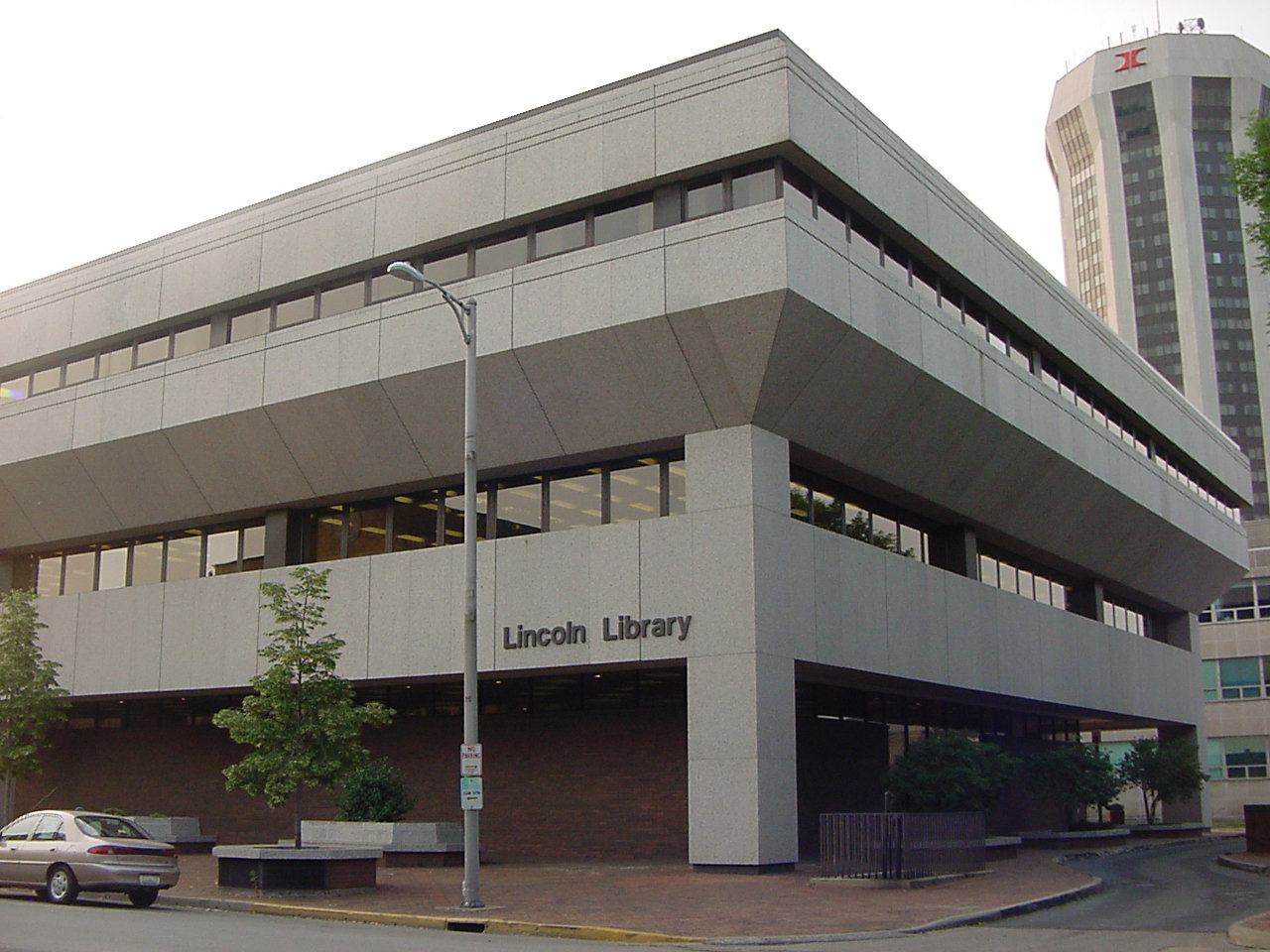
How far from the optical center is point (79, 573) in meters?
42.9

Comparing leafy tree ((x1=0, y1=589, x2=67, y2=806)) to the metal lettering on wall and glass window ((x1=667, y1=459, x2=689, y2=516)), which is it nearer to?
the metal lettering on wall

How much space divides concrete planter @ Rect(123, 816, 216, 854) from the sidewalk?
6274 mm

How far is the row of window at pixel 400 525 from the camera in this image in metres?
31.6

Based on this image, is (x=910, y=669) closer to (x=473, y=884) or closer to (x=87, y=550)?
(x=473, y=884)

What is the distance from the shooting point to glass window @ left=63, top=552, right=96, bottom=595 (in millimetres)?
42562

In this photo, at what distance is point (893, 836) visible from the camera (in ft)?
79.9

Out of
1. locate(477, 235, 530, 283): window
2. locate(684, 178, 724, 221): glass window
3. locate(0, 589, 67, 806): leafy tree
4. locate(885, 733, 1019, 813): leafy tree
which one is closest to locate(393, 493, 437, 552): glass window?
Answer: locate(477, 235, 530, 283): window

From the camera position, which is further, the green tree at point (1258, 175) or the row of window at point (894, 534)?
the row of window at point (894, 534)

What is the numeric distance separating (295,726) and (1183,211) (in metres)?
147

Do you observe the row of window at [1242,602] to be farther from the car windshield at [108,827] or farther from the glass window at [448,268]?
the car windshield at [108,827]

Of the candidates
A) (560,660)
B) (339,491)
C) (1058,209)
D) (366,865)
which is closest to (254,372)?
(339,491)

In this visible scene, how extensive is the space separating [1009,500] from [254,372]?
21267 mm

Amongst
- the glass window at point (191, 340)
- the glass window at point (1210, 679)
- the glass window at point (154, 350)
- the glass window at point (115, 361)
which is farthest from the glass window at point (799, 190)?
the glass window at point (1210, 679)

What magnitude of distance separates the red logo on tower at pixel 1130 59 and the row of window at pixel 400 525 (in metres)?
137
